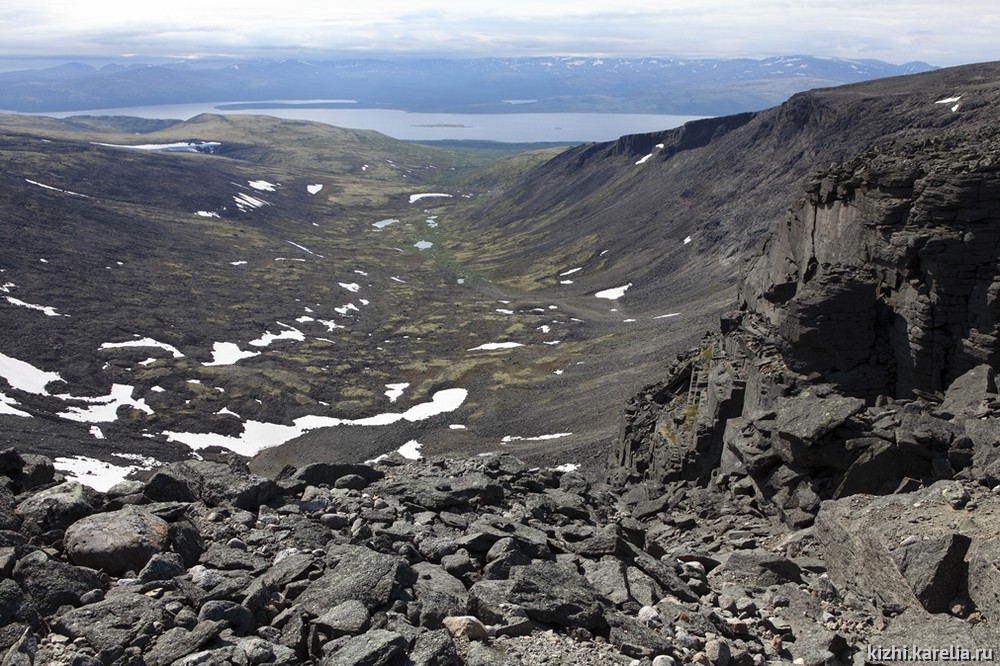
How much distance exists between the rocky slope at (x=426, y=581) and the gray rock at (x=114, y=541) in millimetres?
35

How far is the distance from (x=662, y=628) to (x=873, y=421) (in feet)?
43.0

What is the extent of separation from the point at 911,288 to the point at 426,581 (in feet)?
75.2

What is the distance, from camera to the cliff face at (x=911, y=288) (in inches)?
1097

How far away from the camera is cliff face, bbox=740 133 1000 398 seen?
27875 millimetres

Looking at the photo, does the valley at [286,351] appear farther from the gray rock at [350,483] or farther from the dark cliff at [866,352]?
the gray rock at [350,483]

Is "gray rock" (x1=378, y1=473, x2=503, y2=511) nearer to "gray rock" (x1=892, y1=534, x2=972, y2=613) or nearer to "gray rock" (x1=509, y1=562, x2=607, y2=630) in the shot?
"gray rock" (x1=509, y1=562, x2=607, y2=630)

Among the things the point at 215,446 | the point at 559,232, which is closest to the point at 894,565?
the point at 215,446

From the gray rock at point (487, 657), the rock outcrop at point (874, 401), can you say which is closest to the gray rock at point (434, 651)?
the gray rock at point (487, 657)

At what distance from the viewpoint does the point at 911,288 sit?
29328 millimetres

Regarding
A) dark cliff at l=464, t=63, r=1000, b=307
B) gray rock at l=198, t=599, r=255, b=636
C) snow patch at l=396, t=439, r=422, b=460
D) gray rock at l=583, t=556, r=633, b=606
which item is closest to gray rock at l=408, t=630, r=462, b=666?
gray rock at l=198, t=599, r=255, b=636

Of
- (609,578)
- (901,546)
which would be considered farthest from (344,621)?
(901,546)

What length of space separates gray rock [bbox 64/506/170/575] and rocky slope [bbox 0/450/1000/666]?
0.11ft

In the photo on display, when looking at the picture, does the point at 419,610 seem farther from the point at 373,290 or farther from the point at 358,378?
the point at 373,290

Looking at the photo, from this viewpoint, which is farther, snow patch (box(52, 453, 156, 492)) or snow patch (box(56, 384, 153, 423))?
snow patch (box(56, 384, 153, 423))
